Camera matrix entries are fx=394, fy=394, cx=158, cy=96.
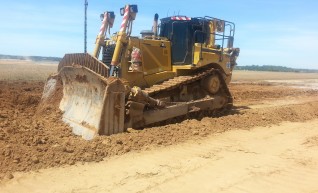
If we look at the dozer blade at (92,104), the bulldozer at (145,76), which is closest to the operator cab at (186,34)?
the bulldozer at (145,76)

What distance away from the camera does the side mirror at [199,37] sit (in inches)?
429

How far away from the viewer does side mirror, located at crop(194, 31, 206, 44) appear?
10.9 metres

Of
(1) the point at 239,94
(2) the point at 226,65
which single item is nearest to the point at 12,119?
(2) the point at 226,65

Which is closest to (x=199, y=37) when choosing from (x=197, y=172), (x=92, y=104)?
(x=92, y=104)

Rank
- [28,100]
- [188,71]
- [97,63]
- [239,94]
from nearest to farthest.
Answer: [97,63]
[188,71]
[28,100]
[239,94]

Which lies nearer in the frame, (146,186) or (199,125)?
(146,186)

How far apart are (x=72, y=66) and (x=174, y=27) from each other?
10.8 ft

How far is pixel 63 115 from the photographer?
9258 mm

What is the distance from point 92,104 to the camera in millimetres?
8227

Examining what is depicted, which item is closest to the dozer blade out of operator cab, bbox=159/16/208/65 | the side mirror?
operator cab, bbox=159/16/208/65

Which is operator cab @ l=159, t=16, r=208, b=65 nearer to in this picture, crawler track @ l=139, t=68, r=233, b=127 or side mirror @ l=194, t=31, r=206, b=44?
side mirror @ l=194, t=31, r=206, b=44

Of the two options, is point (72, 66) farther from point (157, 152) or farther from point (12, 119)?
point (157, 152)

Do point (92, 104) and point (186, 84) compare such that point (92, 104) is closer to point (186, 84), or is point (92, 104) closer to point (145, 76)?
point (145, 76)

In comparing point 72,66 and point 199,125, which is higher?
point 72,66
